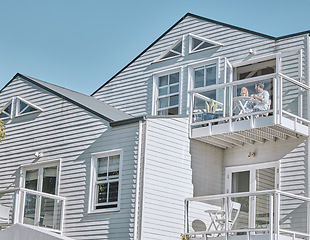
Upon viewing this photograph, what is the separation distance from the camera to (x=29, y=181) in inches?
763

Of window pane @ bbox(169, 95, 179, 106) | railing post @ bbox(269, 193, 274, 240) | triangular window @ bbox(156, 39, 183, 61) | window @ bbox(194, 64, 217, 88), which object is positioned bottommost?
railing post @ bbox(269, 193, 274, 240)

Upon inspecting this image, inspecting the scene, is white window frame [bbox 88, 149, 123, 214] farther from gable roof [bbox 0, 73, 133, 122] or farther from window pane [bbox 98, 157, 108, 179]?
gable roof [bbox 0, 73, 133, 122]

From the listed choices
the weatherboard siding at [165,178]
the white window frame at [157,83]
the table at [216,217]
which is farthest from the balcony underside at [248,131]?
the white window frame at [157,83]

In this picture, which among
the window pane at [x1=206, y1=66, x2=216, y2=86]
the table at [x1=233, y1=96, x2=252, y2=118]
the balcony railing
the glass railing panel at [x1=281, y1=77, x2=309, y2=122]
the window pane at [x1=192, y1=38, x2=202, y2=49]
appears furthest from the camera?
the window pane at [x1=192, y1=38, x2=202, y2=49]

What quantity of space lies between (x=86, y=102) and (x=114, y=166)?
130 inches

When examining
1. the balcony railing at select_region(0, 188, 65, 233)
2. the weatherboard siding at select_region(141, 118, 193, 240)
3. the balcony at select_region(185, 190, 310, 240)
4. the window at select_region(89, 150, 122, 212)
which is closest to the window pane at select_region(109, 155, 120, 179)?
the window at select_region(89, 150, 122, 212)

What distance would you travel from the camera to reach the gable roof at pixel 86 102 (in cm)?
1827

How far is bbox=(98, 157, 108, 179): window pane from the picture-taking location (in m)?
17.4

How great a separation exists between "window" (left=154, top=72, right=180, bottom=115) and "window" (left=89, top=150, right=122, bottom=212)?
10.7 ft

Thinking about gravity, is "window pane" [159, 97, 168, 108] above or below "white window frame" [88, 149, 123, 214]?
above

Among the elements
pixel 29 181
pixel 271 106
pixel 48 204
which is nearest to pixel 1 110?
pixel 29 181

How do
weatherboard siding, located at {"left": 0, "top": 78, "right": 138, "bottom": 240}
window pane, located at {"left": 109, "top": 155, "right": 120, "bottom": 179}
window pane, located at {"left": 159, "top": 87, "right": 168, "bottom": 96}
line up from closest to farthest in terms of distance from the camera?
weatherboard siding, located at {"left": 0, "top": 78, "right": 138, "bottom": 240}, window pane, located at {"left": 109, "top": 155, "right": 120, "bottom": 179}, window pane, located at {"left": 159, "top": 87, "right": 168, "bottom": 96}

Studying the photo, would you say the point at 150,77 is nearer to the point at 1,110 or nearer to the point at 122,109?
the point at 122,109

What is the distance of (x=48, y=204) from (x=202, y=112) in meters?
5.09
